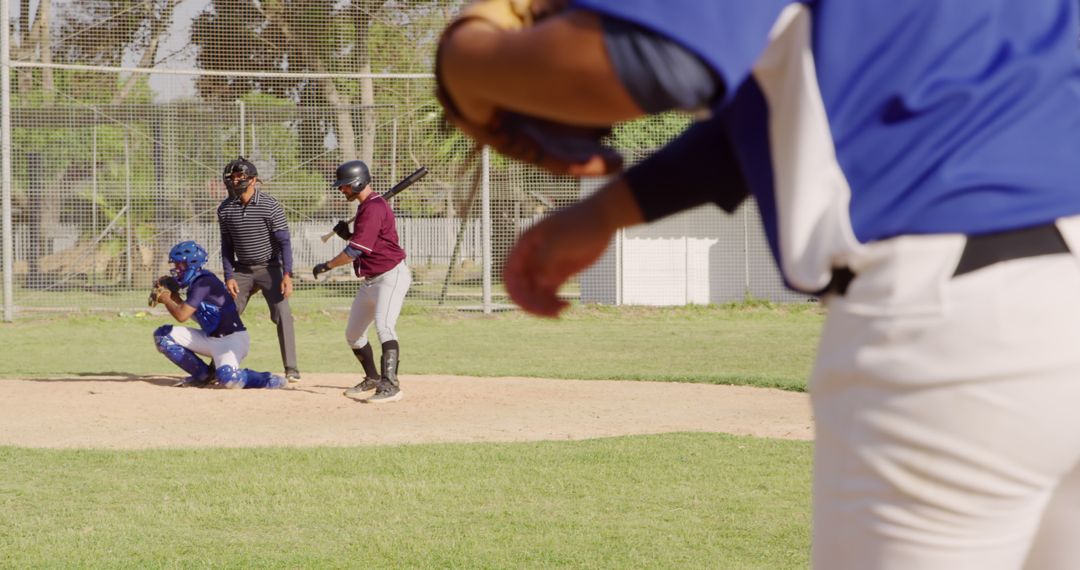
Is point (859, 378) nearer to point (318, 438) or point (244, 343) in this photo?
point (318, 438)

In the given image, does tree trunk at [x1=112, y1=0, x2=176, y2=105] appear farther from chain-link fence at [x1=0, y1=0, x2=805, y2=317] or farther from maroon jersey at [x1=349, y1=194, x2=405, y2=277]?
maroon jersey at [x1=349, y1=194, x2=405, y2=277]

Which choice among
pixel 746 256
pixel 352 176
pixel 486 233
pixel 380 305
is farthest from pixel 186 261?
pixel 746 256

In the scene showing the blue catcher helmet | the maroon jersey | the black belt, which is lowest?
the blue catcher helmet

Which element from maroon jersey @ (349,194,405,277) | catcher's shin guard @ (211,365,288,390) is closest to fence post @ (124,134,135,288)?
catcher's shin guard @ (211,365,288,390)

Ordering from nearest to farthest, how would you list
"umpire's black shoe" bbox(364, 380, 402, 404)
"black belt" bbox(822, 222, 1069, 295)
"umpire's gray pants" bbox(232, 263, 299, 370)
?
"black belt" bbox(822, 222, 1069, 295), "umpire's black shoe" bbox(364, 380, 402, 404), "umpire's gray pants" bbox(232, 263, 299, 370)

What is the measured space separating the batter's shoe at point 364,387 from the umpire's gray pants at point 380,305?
0.30 m

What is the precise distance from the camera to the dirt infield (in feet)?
26.4

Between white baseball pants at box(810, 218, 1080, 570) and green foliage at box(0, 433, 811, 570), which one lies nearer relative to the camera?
white baseball pants at box(810, 218, 1080, 570)

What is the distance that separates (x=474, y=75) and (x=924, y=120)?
540mm

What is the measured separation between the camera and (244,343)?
10.8 m

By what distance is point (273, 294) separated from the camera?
11.4 m

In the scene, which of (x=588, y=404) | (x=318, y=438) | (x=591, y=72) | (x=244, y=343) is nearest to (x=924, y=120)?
(x=591, y=72)

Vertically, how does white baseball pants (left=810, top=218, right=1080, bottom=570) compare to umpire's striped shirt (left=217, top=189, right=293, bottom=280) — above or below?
above

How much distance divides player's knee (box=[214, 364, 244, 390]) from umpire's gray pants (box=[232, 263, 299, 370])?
1.70ft
